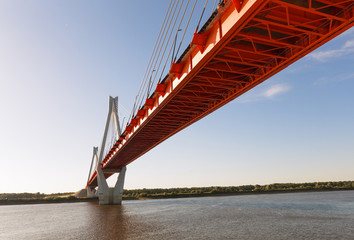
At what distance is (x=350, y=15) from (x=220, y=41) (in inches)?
181

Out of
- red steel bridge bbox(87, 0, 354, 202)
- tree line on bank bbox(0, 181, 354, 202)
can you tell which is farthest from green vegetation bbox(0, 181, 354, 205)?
red steel bridge bbox(87, 0, 354, 202)

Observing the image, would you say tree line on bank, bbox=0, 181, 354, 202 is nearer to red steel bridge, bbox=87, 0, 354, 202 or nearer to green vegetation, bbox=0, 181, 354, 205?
green vegetation, bbox=0, 181, 354, 205

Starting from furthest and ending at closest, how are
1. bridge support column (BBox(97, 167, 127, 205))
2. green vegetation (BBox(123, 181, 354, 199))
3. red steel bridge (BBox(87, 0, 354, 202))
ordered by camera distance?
green vegetation (BBox(123, 181, 354, 199))
bridge support column (BBox(97, 167, 127, 205))
red steel bridge (BBox(87, 0, 354, 202))

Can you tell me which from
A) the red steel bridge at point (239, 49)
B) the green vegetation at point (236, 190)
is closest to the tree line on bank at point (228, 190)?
the green vegetation at point (236, 190)

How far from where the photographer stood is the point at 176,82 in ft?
53.1

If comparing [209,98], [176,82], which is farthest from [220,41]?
[209,98]

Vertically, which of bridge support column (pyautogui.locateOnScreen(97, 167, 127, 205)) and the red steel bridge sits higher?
the red steel bridge

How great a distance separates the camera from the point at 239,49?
457 inches

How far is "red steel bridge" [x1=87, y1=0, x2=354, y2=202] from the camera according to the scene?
31.6 ft

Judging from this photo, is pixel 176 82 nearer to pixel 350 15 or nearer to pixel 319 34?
pixel 319 34

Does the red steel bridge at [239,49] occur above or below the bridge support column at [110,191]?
above

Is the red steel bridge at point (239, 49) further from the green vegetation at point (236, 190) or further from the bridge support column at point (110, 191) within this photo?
the green vegetation at point (236, 190)

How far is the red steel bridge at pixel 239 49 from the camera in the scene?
9.62m

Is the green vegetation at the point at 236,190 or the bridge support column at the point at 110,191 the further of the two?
the green vegetation at the point at 236,190
